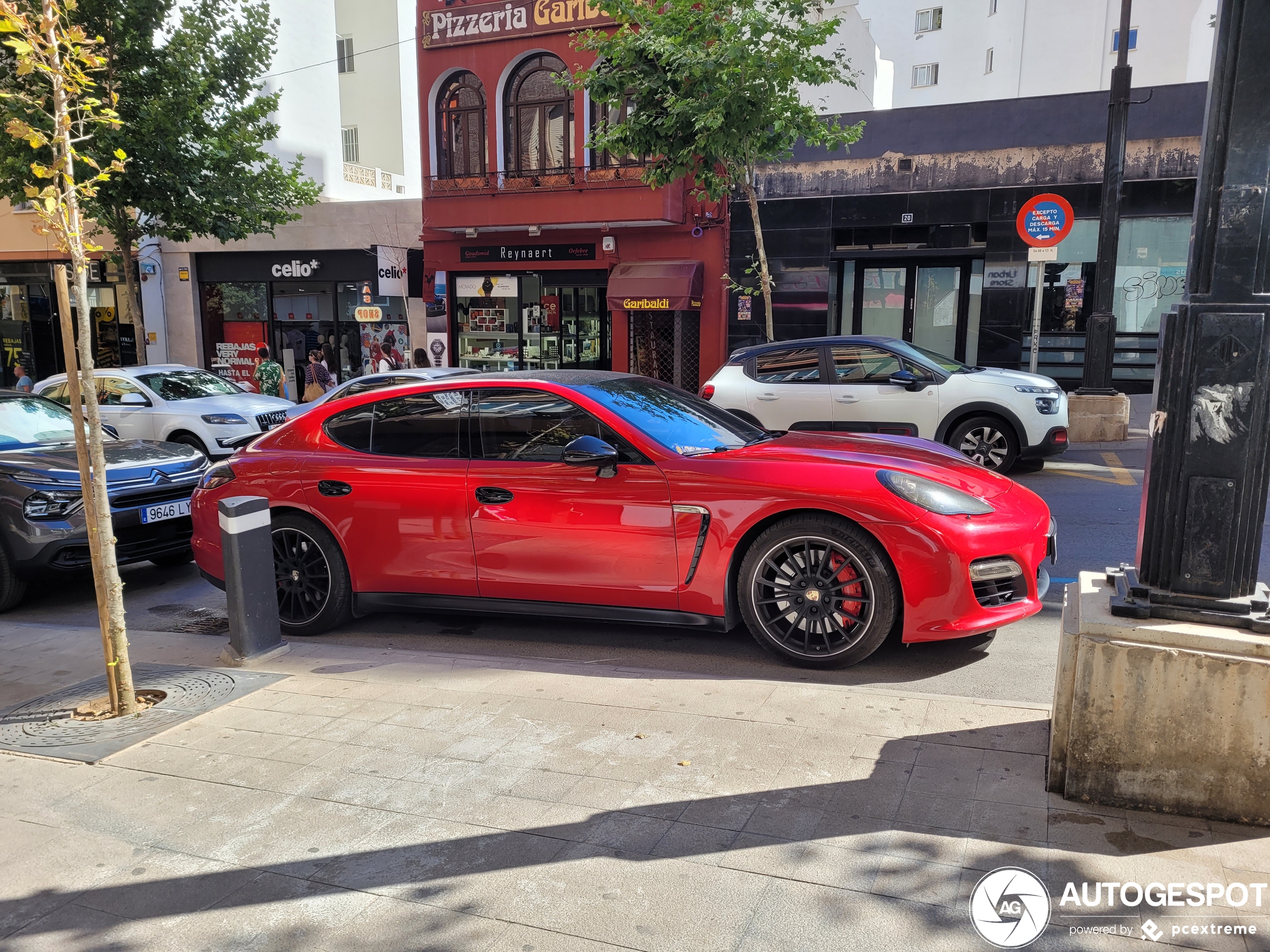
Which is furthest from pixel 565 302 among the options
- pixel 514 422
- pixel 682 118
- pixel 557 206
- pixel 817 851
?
pixel 817 851

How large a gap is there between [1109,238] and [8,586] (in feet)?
42.8

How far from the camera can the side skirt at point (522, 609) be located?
4.92m

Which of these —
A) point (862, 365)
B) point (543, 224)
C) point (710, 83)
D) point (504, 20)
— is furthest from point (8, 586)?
point (504, 20)

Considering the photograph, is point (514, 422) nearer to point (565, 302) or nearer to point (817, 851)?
point (817, 851)

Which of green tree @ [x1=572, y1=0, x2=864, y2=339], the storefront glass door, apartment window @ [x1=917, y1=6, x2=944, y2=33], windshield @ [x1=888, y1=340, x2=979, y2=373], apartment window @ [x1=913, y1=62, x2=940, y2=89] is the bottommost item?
windshield @ [x1=888, y1=340, x2=979, y2=373]

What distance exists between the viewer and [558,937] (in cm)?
263

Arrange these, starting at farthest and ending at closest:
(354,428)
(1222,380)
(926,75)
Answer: (926,75), (354,428), (1222,380)

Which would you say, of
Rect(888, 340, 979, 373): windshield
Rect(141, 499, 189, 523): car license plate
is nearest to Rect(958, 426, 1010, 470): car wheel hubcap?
Rect(888, 340, 979, 373): windshield

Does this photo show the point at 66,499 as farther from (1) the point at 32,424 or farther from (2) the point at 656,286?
(2) the point at 656,286

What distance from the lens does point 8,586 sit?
274 inches

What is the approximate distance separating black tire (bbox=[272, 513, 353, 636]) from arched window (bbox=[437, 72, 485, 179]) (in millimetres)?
16207

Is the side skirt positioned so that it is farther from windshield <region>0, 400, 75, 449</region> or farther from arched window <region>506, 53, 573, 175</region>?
arched window <region>506, 53, 573, 175</region>

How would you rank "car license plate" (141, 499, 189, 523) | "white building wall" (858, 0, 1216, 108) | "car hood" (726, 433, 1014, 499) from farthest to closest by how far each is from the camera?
1. "white building wall" (858, 0, 1216, 108)
2. "car license plate" (141, 499, 189, 523)
3. "car hood" (726, 433, 1014, 499)

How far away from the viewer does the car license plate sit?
736 centimetres
